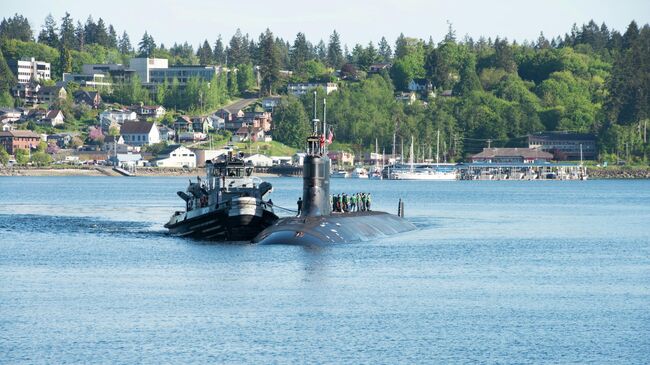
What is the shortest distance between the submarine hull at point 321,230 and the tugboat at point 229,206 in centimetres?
143

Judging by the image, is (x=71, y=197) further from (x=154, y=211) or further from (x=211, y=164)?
(x=211, y=164)

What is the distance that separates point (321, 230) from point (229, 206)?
6.45 meters

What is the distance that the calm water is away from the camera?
38344 millimetres

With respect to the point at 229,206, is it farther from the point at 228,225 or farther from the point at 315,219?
the point at 315,219

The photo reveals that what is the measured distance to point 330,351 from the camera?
38.2m

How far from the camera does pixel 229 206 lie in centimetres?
6775

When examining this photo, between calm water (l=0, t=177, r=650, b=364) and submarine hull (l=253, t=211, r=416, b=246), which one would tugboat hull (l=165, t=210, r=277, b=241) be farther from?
calm water (l=0, t=177, r=650, b=364)

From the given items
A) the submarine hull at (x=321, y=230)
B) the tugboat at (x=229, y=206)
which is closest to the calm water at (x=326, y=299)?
the submarine hull at (x=321, y=230)

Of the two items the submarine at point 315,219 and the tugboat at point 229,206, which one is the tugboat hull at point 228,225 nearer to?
the tugboat at point 229,206

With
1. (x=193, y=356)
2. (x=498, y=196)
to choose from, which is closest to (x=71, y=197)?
(x=498, y=196)

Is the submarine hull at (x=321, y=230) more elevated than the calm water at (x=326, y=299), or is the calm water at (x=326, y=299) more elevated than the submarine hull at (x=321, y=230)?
the submarine hull at (x=321, y=230)

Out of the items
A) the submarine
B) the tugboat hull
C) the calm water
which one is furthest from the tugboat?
the calm water

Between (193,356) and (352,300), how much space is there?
1164 centimetres

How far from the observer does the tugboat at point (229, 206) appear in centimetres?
6762
